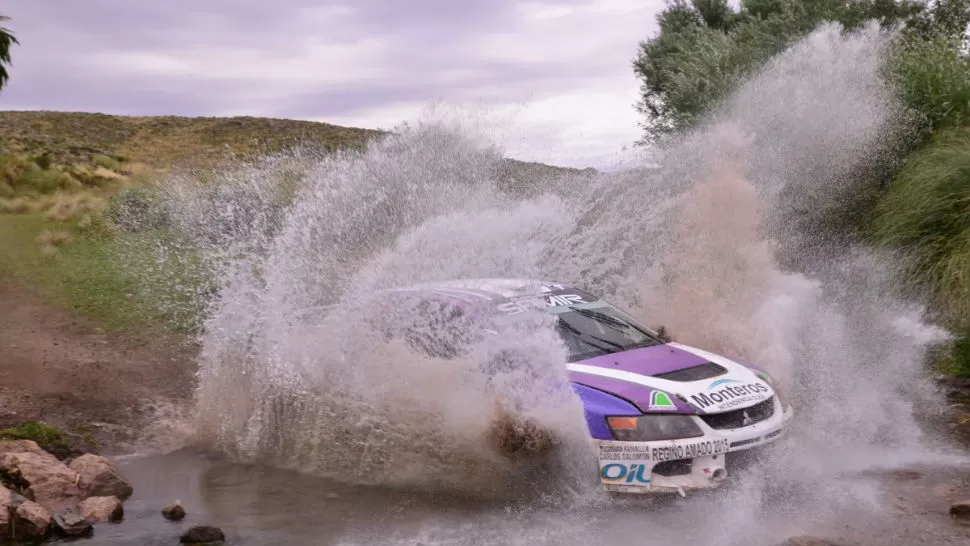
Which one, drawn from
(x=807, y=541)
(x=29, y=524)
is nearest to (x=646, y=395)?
(x=807, y=541)

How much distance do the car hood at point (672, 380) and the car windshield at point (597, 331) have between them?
0.45ft

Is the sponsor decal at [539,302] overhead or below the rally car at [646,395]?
overhead

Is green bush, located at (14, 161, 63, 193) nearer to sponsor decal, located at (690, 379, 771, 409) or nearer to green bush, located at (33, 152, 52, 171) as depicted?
green bush, located at (33, 152, 52, 171)

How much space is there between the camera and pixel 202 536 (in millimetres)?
5422

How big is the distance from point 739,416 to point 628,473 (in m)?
0.93

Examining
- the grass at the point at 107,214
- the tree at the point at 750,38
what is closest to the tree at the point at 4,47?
the grass at the point at 107,214

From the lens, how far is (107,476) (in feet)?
21.4

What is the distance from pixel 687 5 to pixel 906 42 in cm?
968

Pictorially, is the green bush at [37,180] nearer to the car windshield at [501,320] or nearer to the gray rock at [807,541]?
the car windshield at [501,320]

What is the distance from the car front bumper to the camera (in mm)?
5516

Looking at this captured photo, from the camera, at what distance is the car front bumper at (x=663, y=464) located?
5516 mm

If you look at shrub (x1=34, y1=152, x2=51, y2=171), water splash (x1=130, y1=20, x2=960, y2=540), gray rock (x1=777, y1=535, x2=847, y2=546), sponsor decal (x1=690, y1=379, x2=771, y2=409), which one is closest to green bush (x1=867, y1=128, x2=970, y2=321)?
→ water splash (x1=130, y1=20, x2=960, y2=540)

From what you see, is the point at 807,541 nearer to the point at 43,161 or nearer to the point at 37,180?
the point at 37,180

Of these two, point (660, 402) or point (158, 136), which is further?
point (158, 136)
